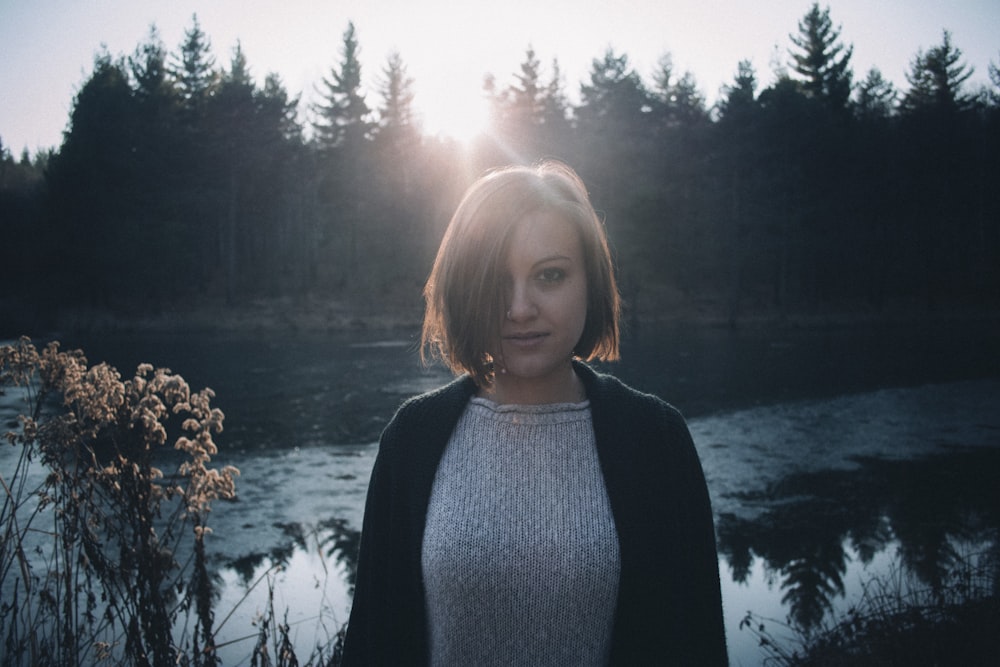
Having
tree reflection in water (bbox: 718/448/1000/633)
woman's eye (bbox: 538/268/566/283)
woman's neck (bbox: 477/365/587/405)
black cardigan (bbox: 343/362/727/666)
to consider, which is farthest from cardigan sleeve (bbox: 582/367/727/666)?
tree reflection in water (bbox: 718/448/1000/633)

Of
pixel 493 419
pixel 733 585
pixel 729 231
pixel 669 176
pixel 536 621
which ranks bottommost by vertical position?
pixel 733 585

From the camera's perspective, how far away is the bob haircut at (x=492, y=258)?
178 cm

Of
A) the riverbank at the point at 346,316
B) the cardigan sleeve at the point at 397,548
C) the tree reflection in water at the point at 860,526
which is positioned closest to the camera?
the cardigan sleeve at the point at 397,548

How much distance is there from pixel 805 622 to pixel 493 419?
3839mm

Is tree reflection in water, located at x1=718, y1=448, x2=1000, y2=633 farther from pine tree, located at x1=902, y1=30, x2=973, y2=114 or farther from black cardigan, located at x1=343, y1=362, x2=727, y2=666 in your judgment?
pine tree, located at x1=902, y1=30, x2=973, y2=114

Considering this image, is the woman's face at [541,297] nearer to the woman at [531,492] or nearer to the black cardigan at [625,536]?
the woman at [531,492]

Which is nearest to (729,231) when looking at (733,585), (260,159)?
(260,159)

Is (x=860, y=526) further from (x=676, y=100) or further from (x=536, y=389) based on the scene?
(x=676, y=100)

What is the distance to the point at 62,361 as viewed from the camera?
303cm

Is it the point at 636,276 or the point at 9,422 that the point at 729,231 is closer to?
the point at 636,276

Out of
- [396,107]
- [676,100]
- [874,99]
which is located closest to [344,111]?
[396,107]

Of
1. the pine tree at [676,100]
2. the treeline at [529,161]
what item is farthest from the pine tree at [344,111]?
the pine tree at [676,100]

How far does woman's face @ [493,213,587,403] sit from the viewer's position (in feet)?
5.80

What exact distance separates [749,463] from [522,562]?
774 cm
